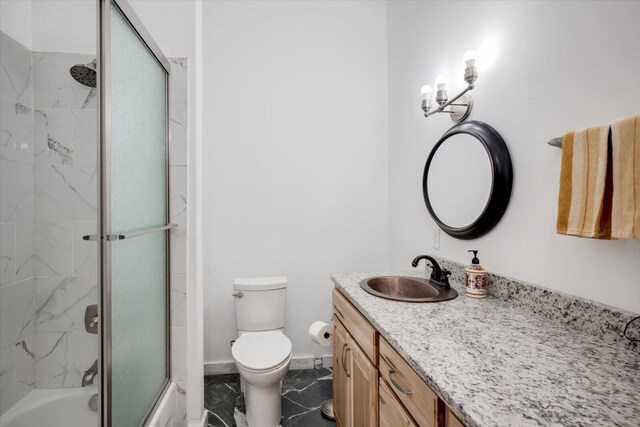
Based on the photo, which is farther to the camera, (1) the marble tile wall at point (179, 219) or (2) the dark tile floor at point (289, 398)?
(2) the dark tile floor at point (289, 398)

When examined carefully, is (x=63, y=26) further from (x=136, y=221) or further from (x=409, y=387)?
(x=409, y=387)

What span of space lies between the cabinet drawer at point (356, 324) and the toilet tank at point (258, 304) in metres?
0.58

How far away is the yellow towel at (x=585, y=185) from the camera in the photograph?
2.76 ft

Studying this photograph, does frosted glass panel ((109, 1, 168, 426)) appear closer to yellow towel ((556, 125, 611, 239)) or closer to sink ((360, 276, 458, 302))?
sink ((360, 276, 458, 302))

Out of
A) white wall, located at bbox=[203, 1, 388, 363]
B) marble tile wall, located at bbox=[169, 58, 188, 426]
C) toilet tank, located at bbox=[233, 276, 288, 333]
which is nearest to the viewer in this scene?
marble tile wall, located at bbox=[169, 58, 188, 426]

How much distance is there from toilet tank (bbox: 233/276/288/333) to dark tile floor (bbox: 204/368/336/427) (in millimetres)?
438

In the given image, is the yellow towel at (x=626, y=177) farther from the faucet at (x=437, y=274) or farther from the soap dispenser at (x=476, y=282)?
the faucet at (x=437, y=274)

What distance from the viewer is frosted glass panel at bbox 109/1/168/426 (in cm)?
111

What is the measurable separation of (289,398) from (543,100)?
2203mm

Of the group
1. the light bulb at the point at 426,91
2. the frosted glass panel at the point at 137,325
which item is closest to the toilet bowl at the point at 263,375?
the frosted glass panel at the point at 137,325

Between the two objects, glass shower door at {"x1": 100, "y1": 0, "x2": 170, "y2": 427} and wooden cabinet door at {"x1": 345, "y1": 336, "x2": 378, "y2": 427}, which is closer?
glass shower door at {"x1": 100, "y1": 0, "x2": 170, "y2": 427}

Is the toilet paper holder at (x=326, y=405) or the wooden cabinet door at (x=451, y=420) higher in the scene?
the wooden cabinet door at (x=451, y=420)

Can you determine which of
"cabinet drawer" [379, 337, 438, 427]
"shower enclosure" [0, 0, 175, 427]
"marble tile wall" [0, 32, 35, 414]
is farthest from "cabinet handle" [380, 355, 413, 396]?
"marble tile wall" [0, 32, 35, 414]

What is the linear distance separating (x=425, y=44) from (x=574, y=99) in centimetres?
119
